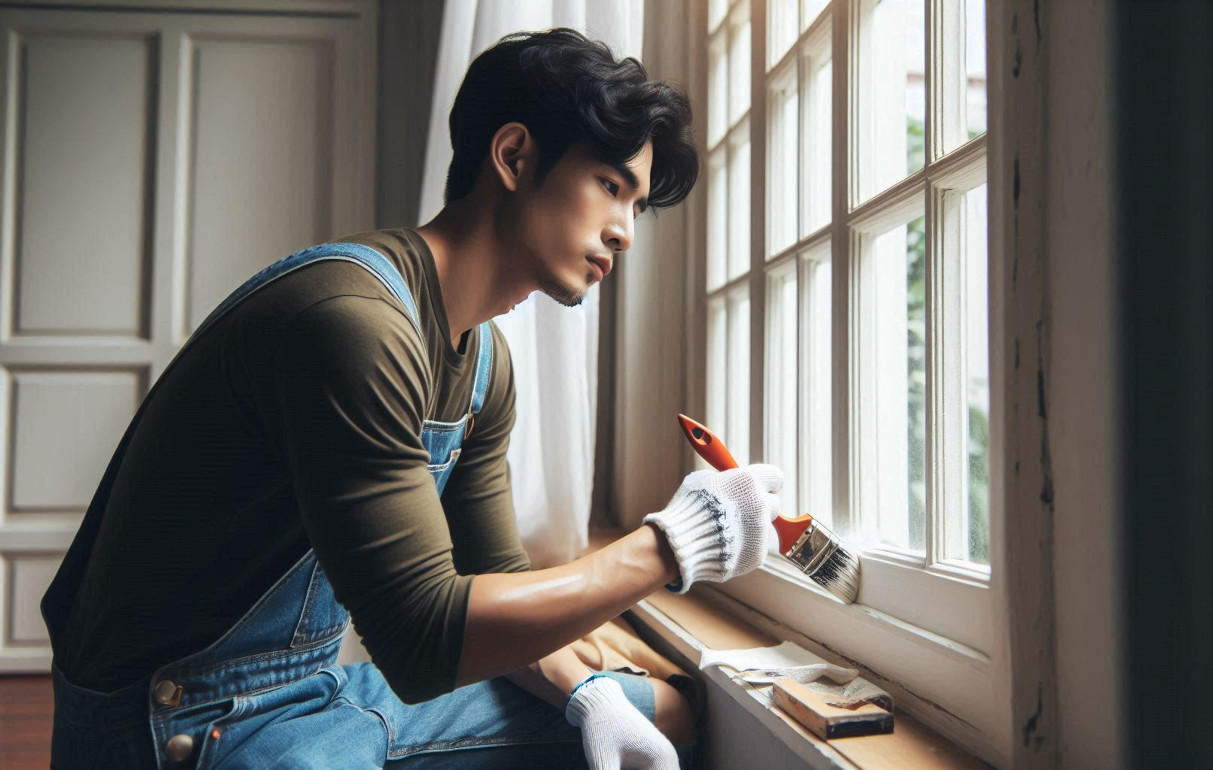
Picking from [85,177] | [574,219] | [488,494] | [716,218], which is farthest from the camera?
[85,177]

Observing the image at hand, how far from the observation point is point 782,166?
133 centimetres

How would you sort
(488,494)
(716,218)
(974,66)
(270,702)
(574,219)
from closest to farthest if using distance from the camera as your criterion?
(974,66)
(270,702)
(574,219)
(488,494)
(716,218)

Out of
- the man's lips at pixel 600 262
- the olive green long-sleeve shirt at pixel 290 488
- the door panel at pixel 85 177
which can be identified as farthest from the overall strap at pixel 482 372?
the door panel at pixel 85 177

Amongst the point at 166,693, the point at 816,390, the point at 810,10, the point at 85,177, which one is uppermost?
the point at 85,177

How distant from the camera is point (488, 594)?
78 centimetres

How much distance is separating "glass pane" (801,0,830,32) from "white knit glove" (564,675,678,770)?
36.0 inches

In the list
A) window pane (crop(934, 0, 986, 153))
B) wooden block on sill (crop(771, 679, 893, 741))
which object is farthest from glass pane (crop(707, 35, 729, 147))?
wooden block on sill (crop(771, 679, 893, 741))

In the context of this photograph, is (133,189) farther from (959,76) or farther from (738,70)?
(959,76)

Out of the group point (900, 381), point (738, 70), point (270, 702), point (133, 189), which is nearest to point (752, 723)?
point (900, 381)

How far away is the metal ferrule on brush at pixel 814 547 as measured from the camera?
950 millimetres

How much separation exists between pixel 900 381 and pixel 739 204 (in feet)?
2.14

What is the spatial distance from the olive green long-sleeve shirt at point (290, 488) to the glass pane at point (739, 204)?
2.09 feet

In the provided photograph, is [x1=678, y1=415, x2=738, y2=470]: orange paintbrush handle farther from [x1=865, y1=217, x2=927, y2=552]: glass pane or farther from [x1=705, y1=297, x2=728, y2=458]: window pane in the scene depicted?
[x1=705, y1=297, x2=728, y2=458]: window pane

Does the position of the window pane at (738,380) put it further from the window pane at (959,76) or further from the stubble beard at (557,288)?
the window pane at (959,76)
